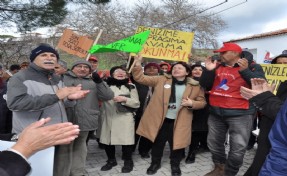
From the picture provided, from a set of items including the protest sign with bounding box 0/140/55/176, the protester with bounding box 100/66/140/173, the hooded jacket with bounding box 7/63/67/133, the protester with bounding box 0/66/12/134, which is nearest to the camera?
the protest sign with bounding box 0/140/55/176

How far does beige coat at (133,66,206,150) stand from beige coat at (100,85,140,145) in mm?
258

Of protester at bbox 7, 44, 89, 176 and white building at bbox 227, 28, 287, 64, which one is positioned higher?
white building at bbox 227, 28, 287, 64

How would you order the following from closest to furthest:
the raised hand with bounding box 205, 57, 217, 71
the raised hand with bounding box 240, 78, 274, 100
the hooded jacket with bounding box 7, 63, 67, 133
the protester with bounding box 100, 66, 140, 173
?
the raised hand with bounding box 240, 78, 274, 100 < the hooded jacket with bounding box 7, 63, 67, 133 < the raised hand with bounding box 205, 57, 217, 71 < the protester with bounding box 100, 66, 140, 173

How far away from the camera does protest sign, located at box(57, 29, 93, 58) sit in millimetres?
4992

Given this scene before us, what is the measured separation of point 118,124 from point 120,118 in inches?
3.9

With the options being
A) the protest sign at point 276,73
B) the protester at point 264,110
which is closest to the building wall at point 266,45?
the protest sign at point 276,73

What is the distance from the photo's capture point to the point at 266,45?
17.8 metres

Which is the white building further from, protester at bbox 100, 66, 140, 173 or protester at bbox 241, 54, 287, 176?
protester at bbox 241, 54, 287, 176

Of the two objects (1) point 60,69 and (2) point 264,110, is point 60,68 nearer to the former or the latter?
(1) point 60,69

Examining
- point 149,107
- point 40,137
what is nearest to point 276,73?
point 149,107

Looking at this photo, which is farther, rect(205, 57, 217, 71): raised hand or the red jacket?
rect(205, 57, 217, 71): raised hand

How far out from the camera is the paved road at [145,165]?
447cm

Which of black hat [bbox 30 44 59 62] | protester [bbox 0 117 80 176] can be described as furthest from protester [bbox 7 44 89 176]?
protester [bbox 0 117 80 176]

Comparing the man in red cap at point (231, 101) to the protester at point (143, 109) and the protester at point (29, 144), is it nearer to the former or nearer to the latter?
the protester at point (143, 109)
